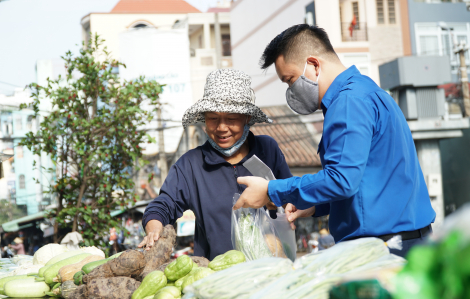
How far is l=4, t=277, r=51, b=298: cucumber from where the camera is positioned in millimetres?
2510

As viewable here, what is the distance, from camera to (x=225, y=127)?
110 inches

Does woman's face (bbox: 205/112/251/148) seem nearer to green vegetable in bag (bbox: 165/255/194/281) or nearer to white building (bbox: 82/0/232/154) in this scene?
green vegetable in bag (bbox: 165/255/194/281)

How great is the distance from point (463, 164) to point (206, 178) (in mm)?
19951

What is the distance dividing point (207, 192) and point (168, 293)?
1107 mm

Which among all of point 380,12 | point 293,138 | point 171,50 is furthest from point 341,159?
point 171,50

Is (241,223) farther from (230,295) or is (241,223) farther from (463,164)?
(463,164)

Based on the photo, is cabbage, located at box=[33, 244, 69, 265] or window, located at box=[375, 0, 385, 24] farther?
window, located at box=[375, 0, 385, 24]

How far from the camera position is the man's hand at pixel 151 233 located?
241 centimetres

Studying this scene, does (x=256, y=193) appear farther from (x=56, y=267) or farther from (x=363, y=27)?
(x=363, y=27)

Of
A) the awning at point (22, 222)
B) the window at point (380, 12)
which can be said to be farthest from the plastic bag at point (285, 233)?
the window at point (380, 12)

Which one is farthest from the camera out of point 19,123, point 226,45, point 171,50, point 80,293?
point 226,45

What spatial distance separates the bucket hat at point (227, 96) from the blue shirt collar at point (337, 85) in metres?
0.76

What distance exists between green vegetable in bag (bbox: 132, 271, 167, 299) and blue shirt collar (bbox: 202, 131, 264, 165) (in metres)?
1.04

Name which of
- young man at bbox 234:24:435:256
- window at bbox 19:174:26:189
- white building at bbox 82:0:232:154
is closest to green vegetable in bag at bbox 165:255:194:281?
young man at bbox 234:24:435:256
